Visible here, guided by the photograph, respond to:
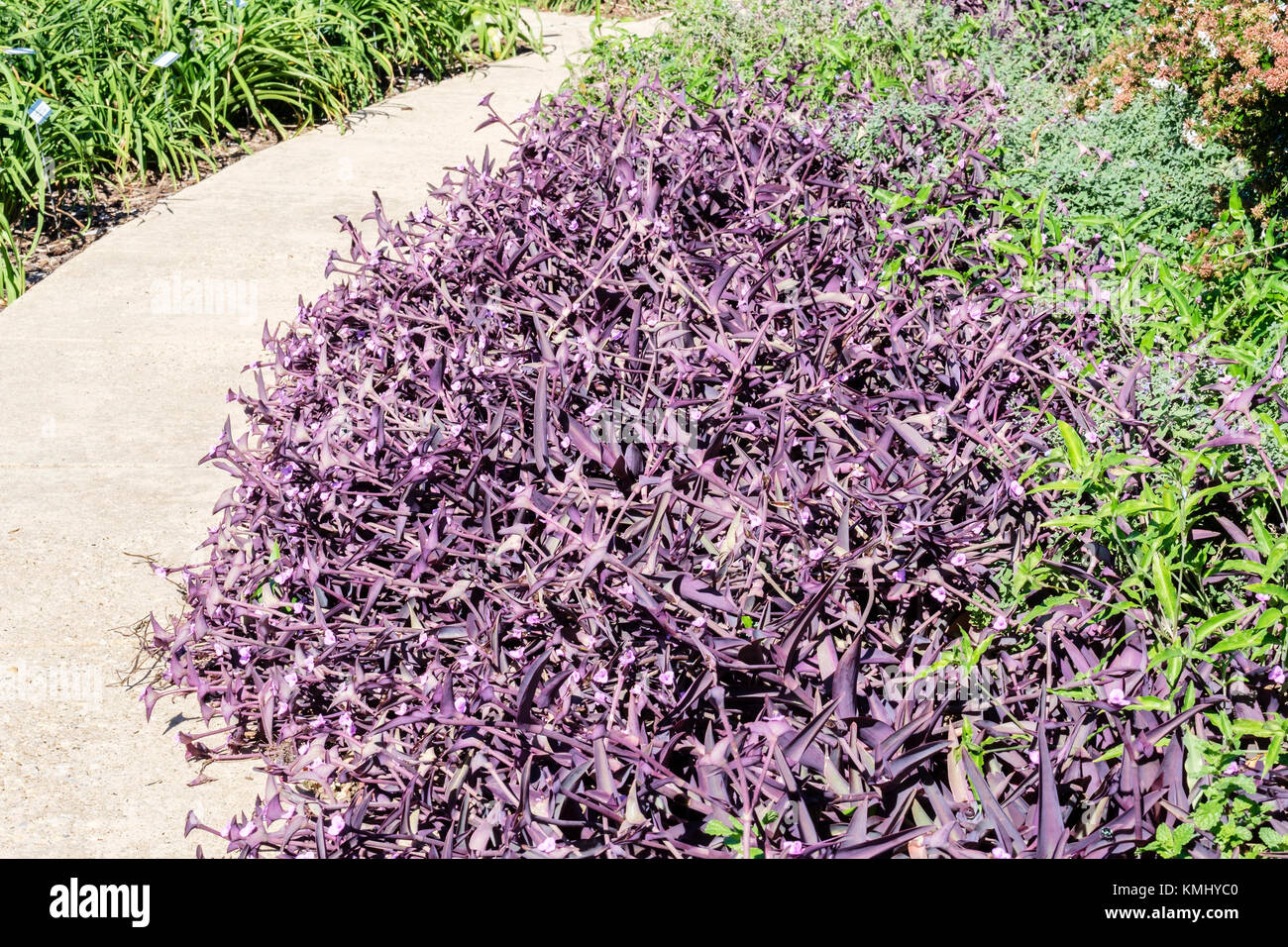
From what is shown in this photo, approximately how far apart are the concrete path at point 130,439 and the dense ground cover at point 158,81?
0.33 meters

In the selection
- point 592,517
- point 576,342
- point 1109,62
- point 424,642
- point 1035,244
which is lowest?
point 424,642

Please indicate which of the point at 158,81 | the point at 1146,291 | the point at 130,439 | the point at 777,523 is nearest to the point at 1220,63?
the point at 1146,291

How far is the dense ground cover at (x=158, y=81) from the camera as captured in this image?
5.20 meters

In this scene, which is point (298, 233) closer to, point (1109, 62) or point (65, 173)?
point (65, 173)

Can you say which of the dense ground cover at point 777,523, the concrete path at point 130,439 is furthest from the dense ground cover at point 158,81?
the dense ground cover at point 777,523

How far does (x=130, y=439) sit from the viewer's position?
368 cm

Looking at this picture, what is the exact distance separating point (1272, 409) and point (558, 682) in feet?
6.06

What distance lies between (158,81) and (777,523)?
481cm

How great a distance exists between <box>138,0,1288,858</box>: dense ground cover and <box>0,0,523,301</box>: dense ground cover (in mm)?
2016

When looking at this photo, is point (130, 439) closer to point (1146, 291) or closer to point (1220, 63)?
point (1146, 291)

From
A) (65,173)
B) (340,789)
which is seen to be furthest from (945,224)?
(65,173)

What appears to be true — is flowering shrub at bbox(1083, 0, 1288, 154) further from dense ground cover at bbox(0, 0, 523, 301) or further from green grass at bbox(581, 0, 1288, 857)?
dense ground cover at bbox(0, 0, 523, 301)

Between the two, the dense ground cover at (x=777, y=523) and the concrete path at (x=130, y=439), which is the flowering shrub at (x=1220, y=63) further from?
the concrete path at (x=130, y=439)

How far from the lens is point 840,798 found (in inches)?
79.6
